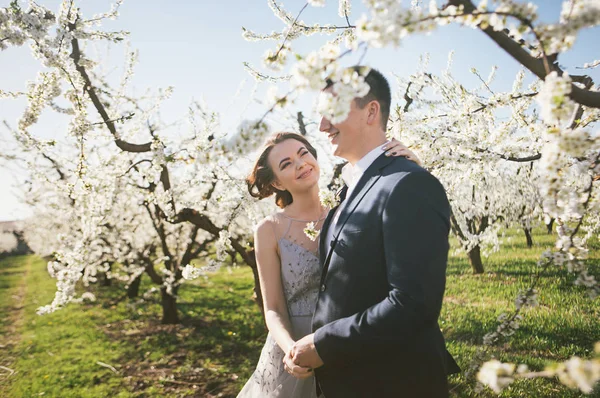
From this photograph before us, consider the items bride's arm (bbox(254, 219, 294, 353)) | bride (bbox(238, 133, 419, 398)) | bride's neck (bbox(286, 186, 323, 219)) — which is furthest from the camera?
bride's neck (bbox(286, 186, 323, 219))

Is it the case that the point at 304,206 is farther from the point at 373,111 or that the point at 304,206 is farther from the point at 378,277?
the point at 378,277

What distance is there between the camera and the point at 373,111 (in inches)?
75.6

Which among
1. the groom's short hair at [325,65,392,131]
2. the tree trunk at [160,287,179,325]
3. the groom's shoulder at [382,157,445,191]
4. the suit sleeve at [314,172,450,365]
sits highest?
the groom's short hair at [325,65,392,131]

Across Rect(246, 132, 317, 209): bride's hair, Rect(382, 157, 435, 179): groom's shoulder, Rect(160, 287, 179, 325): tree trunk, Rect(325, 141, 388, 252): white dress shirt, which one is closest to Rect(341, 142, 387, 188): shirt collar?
Rect(325, 141, 388, 252): white dress shirt

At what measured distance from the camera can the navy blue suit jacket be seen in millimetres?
1439

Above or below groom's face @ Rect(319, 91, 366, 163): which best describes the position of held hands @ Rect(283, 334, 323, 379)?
below

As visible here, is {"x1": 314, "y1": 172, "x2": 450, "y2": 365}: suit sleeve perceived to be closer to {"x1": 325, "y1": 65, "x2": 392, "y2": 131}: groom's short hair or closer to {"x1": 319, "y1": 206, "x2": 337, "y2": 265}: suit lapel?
{"x1": 319, "y1": 206, "x2": 337, "y2": 265}: suit lapel

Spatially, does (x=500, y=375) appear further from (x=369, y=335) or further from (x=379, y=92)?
(x=379, y=92)

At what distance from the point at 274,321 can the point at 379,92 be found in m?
1.47


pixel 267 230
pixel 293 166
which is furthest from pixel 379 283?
pixel 293 166

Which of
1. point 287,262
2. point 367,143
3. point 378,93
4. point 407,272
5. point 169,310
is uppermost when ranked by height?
point 378,93

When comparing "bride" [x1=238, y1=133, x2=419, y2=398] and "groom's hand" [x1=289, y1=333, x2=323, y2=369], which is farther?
"bride" [x1=238, y1=133, x2=419, y2=398]

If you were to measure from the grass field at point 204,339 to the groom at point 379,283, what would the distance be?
5.24 feet

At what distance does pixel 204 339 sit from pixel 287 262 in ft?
19.2
